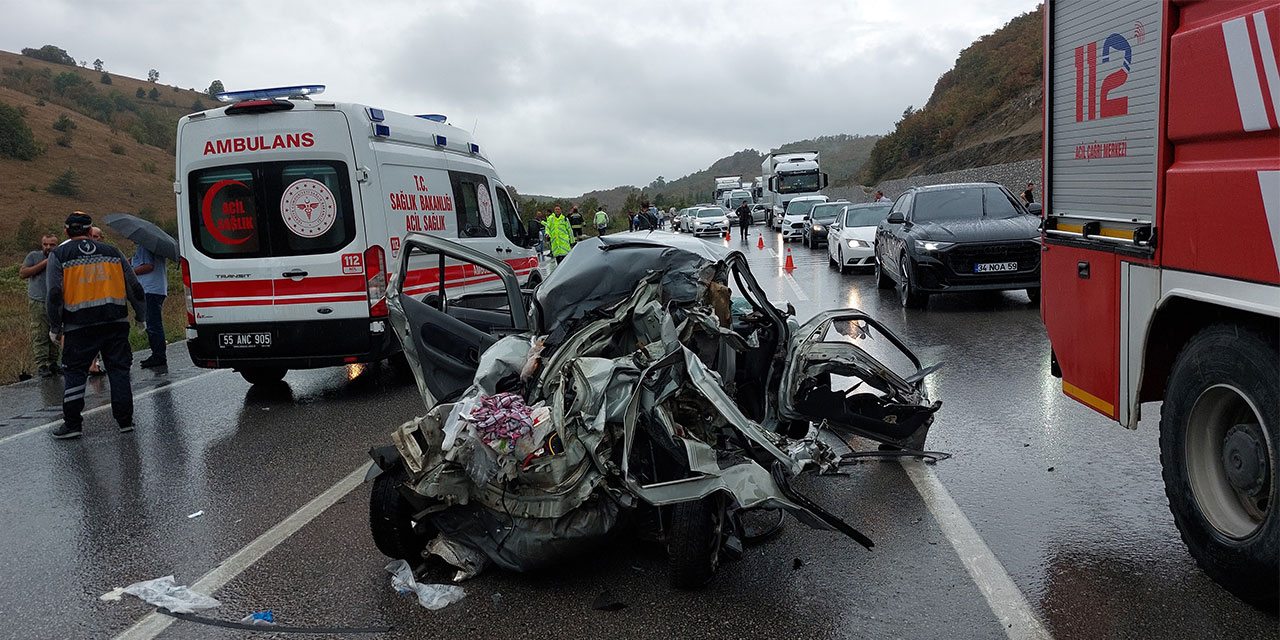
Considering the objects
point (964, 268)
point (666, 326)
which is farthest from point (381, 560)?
point (964, 268)

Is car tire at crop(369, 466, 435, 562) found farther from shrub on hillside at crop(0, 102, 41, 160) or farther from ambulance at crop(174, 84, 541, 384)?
shrub on hillside at crop(0, 102, 41, 160)

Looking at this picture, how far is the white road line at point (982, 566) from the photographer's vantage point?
11.3 feet

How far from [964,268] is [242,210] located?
8863 mm

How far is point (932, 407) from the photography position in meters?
5.46

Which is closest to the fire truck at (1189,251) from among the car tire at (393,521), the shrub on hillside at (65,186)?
the car tire at (393,521)

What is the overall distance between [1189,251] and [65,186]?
195ft

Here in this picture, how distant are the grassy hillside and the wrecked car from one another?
37.2 m

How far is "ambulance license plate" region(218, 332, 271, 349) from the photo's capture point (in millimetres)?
8500

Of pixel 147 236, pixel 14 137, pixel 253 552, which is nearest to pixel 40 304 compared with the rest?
pixel 147 236

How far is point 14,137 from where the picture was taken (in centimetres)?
5359

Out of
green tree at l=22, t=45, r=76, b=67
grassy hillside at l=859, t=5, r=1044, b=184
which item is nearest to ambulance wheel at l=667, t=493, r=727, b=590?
grassy hillside at l=859, t=5, r=1044, b=184

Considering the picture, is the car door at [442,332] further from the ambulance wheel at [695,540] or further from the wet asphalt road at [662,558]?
the ambulance wheel at [695,540]

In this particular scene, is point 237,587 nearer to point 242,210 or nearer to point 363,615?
point 363,615

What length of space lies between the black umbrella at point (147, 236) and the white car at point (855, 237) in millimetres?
12164
